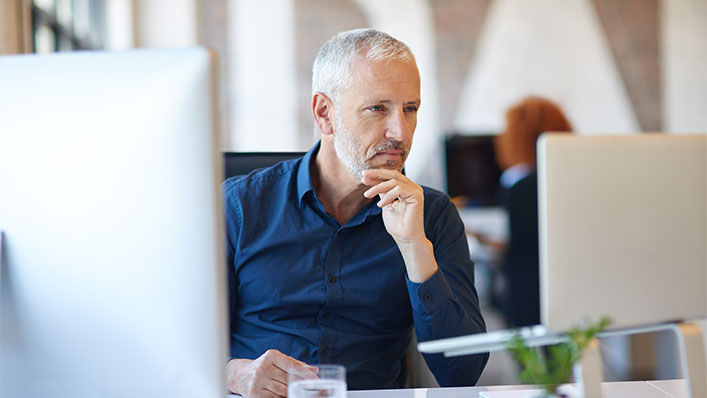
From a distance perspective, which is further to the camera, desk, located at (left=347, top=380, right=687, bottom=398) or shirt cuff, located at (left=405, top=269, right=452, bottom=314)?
shirt cuff, located at (left=405, top=269, right=452, bottom=314)

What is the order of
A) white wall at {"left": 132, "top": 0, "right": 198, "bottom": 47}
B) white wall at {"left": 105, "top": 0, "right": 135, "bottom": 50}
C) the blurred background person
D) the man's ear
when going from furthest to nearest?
white wall at {"left": 132, "top": 0, "right": 198, "bottom": 47} → white wall at {"left": 105, "top": 0, "right": 135, "bottom": 50} → the blurred background person → the man's ear

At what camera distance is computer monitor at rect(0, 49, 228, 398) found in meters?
0.75

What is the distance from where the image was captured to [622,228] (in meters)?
0.86

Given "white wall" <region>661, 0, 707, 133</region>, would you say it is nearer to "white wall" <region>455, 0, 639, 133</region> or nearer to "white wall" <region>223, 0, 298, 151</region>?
"white wall" <region>455, 0, 639, 133</region>

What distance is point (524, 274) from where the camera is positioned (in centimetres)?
297

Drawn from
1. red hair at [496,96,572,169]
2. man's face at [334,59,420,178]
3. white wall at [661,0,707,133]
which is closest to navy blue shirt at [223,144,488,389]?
man's face at [334,59,420,178]

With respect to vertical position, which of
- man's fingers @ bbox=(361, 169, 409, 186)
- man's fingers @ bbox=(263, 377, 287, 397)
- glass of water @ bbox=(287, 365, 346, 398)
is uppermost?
man's fingers @ bbox=(361, 169, 409, 186)

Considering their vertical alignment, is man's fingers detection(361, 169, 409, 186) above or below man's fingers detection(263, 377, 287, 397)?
above

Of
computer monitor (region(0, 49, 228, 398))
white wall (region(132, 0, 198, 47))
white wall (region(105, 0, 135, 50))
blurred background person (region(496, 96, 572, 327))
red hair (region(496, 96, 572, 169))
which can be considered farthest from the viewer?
white wall (region(132, 0, 198, 47))

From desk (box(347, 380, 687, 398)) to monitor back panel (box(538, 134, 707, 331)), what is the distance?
0.26m

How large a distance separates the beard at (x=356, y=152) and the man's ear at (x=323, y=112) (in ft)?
0.11

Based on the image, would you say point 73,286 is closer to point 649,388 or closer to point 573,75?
point 649,388

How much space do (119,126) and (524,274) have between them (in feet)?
8.09

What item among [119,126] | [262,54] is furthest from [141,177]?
[262,54]
